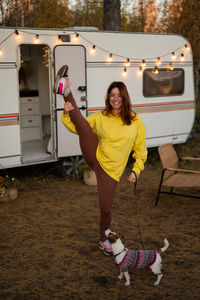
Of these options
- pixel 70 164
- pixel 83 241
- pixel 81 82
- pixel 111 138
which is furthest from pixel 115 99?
pixel 70 164

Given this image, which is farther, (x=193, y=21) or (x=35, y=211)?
(x=193, y=21)

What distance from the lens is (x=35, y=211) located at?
552cm

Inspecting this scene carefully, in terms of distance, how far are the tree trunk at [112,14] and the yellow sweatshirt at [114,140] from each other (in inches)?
257

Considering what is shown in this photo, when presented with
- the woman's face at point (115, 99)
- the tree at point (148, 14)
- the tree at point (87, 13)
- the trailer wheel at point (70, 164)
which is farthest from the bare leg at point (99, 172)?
the tree at point (148, 14)

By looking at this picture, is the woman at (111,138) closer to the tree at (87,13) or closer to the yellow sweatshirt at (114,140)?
the yellow sweatshirt at (114,140)

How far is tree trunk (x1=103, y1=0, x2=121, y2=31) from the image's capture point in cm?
950

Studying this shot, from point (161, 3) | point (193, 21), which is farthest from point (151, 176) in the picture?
point (161, 3)

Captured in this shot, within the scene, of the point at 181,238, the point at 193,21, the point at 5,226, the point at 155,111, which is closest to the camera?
the point at 181,238

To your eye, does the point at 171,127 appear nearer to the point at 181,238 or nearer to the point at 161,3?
the point at 181,238

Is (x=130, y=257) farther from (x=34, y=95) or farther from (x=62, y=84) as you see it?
(x=34, y=95)

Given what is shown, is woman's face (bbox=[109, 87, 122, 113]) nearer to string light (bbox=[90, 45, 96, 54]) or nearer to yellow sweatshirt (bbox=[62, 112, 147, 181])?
yellow sweatshirt (bbox=[62, 112, 147, 181])

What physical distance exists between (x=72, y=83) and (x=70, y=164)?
1521 mm

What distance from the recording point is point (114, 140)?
3.58 meters

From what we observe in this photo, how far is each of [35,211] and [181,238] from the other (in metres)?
2.17
